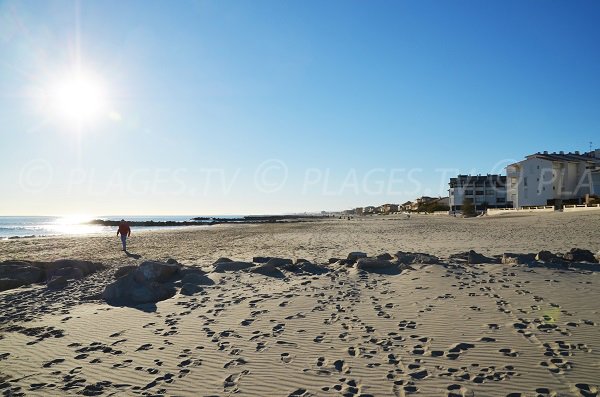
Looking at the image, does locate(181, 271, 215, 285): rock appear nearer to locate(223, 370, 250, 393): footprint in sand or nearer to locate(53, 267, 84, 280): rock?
locate(53, 267, 84, 280): rock

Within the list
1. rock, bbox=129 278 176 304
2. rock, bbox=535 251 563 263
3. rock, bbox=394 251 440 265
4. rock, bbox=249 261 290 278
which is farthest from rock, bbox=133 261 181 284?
rock, bbox=535 251 563 263

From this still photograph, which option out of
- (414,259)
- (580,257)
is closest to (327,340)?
(414,259)

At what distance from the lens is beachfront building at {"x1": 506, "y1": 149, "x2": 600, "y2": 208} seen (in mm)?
61156

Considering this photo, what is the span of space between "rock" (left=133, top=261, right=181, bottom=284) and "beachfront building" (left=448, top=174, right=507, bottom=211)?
92731 millimetres

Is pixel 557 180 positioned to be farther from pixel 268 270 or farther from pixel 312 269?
pixel 268 270

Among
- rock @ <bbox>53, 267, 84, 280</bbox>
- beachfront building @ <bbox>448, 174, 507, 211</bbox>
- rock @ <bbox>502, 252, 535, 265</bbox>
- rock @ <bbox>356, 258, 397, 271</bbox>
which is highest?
beachfront building @ <bbox>448, 174, 507, 211</bbox>

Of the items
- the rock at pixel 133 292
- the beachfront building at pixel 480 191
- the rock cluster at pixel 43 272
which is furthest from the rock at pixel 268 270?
the beachfront building at pixel 480 191

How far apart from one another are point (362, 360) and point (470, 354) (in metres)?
1.74

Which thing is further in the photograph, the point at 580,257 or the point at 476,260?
the point at 476,260

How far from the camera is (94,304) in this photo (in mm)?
10219

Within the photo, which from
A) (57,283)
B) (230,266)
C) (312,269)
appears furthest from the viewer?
(230,266)

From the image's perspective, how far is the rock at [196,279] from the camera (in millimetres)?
12116

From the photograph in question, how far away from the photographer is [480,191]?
314 ft

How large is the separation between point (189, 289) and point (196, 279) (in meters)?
1.15
